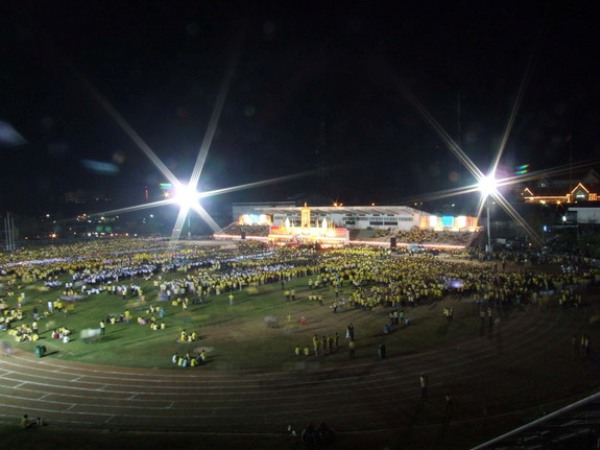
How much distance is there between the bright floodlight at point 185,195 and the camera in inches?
4131

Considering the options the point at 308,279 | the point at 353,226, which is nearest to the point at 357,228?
the point at 353,226

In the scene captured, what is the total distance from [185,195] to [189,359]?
9724 cm

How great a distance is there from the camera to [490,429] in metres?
11.0

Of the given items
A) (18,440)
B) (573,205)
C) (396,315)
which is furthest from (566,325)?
(573,205)

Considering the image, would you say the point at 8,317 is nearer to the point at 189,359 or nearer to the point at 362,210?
the point at 189,359

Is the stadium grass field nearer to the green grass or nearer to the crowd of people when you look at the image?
the green grass

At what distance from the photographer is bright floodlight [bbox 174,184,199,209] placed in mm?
104938

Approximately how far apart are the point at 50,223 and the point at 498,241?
8391cm

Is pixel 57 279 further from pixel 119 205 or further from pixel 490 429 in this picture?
pixel 119 205

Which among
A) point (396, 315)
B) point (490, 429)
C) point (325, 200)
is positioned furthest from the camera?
point (325, 200)

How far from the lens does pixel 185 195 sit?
11025 cm

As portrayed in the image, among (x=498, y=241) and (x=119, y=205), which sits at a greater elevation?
(x=119, y=205)

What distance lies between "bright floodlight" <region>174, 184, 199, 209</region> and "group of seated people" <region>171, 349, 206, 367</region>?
87.6 metres

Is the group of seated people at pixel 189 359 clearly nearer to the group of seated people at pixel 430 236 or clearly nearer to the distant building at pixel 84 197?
the group of seated people at pixel 430 236
